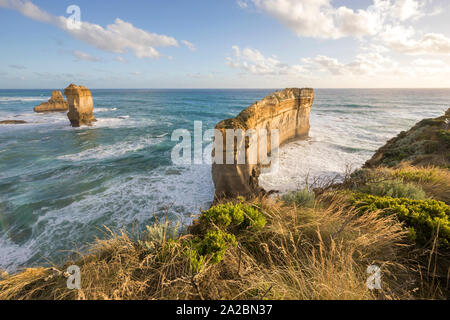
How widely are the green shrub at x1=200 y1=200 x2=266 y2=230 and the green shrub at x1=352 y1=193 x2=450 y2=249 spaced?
199 cm

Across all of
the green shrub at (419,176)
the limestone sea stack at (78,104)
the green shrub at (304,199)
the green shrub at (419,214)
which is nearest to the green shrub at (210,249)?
the green shrub at (304,199)

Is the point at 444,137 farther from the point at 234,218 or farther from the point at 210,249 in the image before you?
the point at 210,249

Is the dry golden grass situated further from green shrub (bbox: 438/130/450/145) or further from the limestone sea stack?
the limestone sea stack

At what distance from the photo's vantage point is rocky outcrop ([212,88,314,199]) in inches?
351

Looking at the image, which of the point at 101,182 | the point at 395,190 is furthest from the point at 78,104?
the point at 395,190

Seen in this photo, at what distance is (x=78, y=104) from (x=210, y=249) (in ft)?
113

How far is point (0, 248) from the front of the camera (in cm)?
684

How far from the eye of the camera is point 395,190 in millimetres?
4449

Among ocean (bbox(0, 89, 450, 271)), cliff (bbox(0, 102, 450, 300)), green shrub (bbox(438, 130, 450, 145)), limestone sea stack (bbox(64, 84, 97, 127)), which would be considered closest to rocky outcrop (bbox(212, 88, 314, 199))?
ocean (bbox(0, 89, 450, 271))

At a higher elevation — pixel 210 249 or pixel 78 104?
pixel 78 104

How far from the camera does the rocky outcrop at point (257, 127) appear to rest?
891cm

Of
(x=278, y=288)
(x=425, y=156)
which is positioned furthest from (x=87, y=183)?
(x=425, y=156)

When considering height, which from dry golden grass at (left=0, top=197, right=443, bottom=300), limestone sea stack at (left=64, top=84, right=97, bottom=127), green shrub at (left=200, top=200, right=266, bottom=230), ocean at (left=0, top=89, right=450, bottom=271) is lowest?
ocean at (left=0, top=89, right=450, bottom=271)
